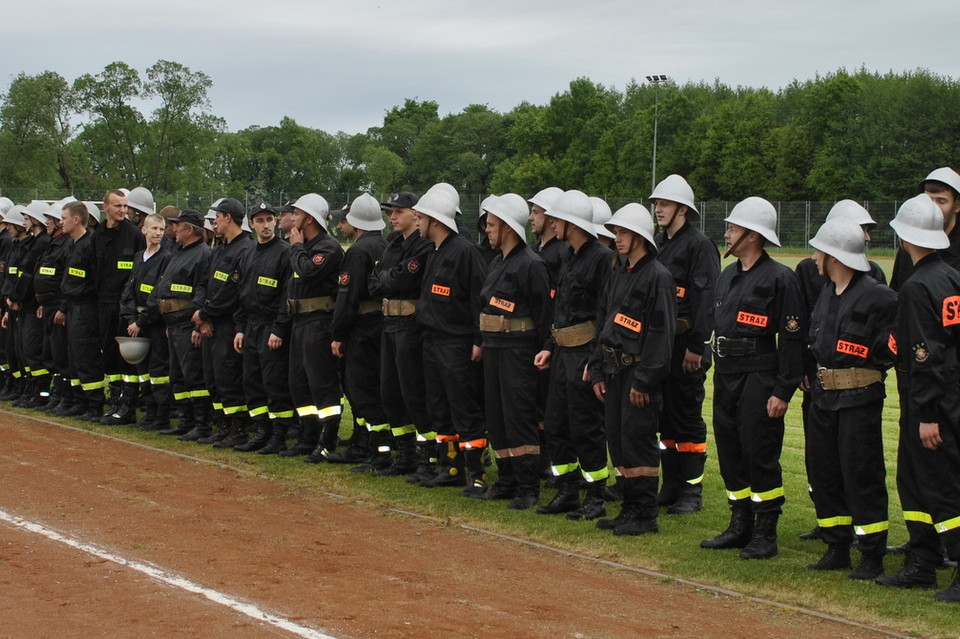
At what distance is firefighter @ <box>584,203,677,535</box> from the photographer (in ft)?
26.8

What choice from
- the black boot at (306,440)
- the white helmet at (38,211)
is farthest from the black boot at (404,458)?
the white helmet at (38,211)

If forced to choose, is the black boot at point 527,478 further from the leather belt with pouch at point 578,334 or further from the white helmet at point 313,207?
the white helmet at point 313,207

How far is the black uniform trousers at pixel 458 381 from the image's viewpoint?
991cm

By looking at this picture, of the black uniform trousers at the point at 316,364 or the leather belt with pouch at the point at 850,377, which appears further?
the black uniform trousers at the point at 316,364

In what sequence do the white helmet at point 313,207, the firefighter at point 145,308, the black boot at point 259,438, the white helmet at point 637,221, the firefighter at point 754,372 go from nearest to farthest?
1. the firefighter at point 754,372
2. the white helmet at point 637,221
3. the white helmet at point 313,207
4. the black boot at point 259,438
5. the firefighter at point 145,308

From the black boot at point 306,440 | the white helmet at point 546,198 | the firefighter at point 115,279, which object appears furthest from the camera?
the firefighter at point 115,279

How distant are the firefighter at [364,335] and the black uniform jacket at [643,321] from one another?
3.09 meters

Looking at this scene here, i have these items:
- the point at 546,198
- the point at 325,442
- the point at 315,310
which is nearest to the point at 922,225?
the point at 546,198

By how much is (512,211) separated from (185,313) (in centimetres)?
487

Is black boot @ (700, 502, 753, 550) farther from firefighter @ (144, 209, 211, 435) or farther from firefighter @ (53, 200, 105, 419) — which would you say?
firefighter @ (53, 200, 105, 419)

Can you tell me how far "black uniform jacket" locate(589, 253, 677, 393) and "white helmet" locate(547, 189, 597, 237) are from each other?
0.62 metres

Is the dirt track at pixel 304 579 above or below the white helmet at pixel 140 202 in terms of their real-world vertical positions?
below

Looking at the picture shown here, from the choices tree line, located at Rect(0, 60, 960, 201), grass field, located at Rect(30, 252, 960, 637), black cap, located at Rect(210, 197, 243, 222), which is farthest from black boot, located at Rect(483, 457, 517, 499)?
tree line, located at Rect(0, 60, 960, 201)

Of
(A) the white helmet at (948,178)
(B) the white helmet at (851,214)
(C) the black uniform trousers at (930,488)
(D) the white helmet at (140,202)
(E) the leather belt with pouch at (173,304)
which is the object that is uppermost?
(D) the white helmet at (140,202)
